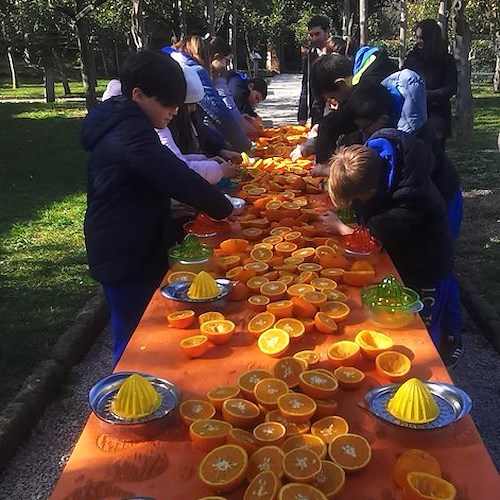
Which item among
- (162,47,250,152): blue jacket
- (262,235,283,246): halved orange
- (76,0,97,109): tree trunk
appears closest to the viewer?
(262,235,283,246): halved orange

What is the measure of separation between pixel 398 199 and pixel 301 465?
66.9 inches

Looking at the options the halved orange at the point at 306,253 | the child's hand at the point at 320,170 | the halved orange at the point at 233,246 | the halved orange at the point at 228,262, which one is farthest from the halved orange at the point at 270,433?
the child's hand at the point at 320,170

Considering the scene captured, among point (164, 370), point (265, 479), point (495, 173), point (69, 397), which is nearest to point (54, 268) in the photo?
point (69, 397)

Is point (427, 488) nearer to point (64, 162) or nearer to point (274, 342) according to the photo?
point (274, 342)

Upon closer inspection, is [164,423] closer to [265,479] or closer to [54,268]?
[265,479]

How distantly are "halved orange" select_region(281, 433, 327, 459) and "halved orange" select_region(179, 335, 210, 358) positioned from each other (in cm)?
51

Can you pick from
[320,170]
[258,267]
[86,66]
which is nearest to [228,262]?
[258,267]

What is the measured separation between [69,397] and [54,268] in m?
2.44

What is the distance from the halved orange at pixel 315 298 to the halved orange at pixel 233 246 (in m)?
0.65

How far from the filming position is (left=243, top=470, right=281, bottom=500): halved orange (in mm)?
1331

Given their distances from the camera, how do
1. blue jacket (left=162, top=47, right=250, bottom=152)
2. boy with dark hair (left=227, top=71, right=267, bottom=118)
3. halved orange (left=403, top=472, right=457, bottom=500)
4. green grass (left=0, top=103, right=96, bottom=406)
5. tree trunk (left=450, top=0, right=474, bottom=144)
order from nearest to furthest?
halved orange (left=403, top=472, right=457, bottom=500) < green grass (left=0, top=103, right=96, bottom=406) < blue jacket (left=162, top=47, right=250, bottom=152) < boy with dark hair (left=227, top=71, right=267, bottom=118) < tree trunk (left=450, top=0, right=474, bottom=144)

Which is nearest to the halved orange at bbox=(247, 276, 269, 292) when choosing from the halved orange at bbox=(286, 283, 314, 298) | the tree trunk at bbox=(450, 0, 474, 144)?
the halved orange at bbox=(286, 283, 314, 298)

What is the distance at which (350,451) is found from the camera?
1.48m

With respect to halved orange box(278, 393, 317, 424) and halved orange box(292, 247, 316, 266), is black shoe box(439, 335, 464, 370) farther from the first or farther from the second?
halved orange box(278, 393, 317, 424)
